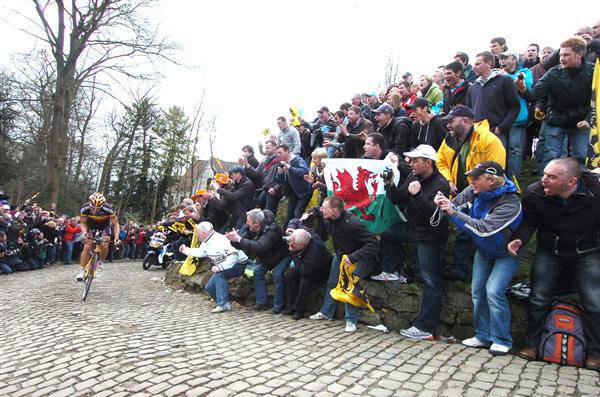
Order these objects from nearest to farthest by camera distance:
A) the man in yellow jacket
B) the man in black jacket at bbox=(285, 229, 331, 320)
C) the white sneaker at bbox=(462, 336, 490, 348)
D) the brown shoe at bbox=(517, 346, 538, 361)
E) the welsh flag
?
the brown shoe at bbox=(517, 346, 538, 361), the white sneaker at bbox=(462, 336, 490, 348), the man in yellow jacket, the welsh flag, the man in black jacket at bbox=(285, 229, 331, 320)

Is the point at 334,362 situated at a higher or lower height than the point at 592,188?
lower

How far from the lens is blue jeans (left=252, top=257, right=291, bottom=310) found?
746 centimetres

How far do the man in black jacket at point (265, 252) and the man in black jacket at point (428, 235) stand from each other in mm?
2455

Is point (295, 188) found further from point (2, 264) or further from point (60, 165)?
point (60, 165)

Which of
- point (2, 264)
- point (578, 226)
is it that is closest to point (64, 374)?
point (578, 226)

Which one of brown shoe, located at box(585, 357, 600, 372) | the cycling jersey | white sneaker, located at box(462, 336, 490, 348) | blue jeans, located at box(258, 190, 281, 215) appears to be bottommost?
white sneaker, located at box(462, 336, 490, 348)

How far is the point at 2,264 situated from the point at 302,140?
9.70 m

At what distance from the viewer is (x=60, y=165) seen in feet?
67.7

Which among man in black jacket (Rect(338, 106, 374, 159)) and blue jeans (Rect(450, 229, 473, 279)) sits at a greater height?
man in black jacket (Rect(338, 106, 374, 159))

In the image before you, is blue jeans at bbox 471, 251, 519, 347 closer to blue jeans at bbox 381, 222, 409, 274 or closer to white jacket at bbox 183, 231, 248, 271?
blue jeans at bbox 381, 222, 409, 274

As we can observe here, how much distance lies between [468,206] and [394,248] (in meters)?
1.57

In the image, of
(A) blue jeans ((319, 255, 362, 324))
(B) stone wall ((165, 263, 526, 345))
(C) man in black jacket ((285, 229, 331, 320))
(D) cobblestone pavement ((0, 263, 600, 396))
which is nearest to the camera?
(D) cobblestone pavement ((0, 263, 600, 396))

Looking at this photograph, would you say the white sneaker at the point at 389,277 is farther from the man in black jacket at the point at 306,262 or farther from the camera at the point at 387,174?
the camera at the point at 387,174

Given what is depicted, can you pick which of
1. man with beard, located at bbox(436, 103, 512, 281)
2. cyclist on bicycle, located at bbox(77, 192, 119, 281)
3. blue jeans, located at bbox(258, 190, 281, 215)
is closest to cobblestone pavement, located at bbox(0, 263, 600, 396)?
man with beard, located at bbox(436, 103, 512, 281)
